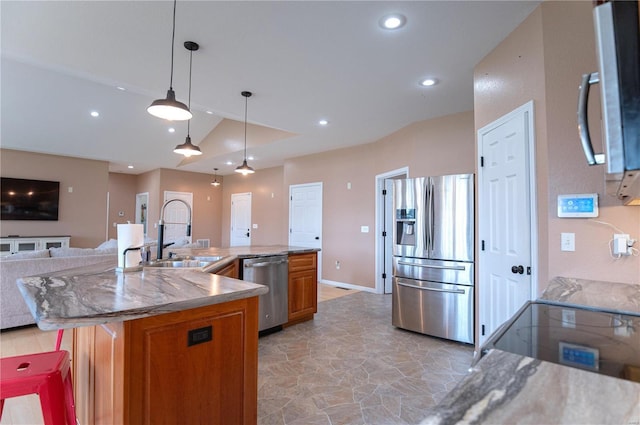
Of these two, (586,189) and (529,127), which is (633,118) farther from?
(529,127)

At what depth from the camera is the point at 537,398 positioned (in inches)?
23.9

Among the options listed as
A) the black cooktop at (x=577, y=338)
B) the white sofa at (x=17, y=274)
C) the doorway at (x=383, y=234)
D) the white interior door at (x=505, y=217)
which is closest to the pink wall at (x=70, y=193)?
the white sofa at (x=17, y=274)

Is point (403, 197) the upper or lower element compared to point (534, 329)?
upper

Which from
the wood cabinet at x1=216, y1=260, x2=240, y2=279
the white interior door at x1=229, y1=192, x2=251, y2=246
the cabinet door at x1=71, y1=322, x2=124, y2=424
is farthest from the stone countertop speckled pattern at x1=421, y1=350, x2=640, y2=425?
the white interior door at x1=229, y1=192, x2=251, y2=246

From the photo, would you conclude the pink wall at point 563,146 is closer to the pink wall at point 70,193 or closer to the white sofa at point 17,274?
the white sofa at point 17,274

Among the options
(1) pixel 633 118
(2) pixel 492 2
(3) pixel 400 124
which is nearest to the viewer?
(1) pixel 633 118

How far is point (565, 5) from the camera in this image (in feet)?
6.48

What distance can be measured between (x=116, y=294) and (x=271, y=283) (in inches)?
85.2

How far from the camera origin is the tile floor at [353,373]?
6.81ft

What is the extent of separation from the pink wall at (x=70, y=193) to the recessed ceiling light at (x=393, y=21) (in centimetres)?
783

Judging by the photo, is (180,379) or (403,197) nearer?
Result: (180,379)

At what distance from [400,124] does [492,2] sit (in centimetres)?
261

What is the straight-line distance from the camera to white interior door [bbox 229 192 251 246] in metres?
8.81

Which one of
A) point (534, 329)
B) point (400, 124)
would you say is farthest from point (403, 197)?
point (534, 329)
